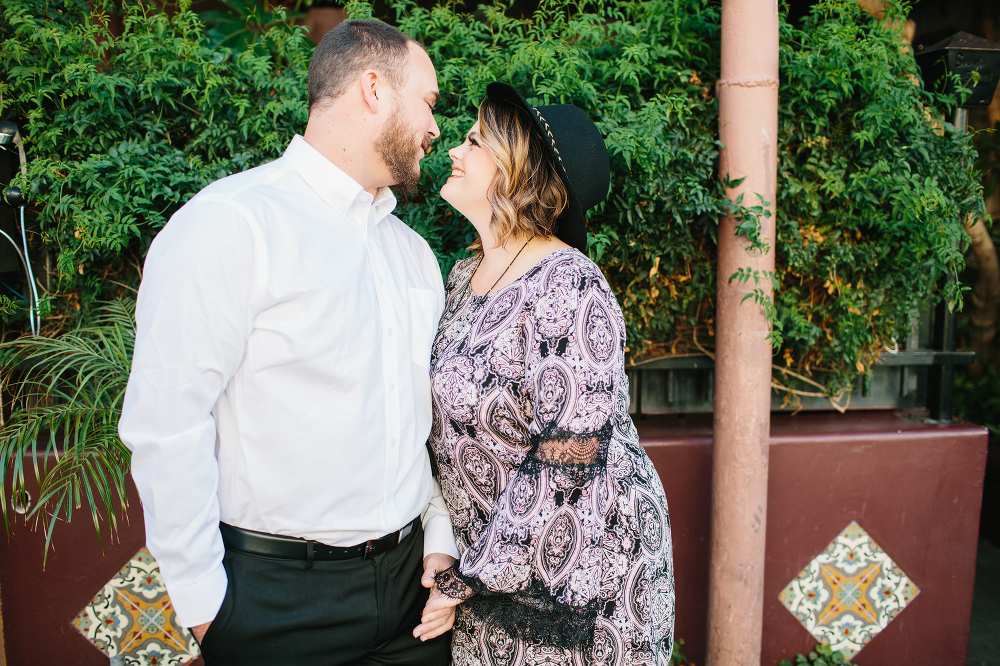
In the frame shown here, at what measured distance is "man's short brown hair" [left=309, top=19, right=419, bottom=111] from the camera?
5.88 ft

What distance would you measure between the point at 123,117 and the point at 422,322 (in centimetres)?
163

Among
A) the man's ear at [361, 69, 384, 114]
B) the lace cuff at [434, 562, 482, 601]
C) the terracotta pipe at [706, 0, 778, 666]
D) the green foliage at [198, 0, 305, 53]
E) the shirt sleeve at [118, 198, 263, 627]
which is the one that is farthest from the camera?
the green foliage at [198, 0, 305, 53]

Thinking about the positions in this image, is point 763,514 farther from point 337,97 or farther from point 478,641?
point 337,97

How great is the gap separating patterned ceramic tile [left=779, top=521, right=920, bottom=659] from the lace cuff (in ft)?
6.43

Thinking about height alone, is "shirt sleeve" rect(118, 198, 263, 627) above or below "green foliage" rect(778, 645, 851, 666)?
above

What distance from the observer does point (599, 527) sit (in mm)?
1630

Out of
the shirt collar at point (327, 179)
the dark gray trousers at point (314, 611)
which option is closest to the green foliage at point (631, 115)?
the shirt collar at point (327, 179)

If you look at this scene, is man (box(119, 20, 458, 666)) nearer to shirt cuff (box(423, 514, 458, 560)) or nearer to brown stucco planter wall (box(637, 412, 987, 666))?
shirt cuff (box(423, 514, 458, 560))

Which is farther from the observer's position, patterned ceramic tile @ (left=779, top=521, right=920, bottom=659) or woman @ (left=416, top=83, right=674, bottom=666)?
patterned ceramic tile @ (left=779, top=521, right=920, bottom=659)

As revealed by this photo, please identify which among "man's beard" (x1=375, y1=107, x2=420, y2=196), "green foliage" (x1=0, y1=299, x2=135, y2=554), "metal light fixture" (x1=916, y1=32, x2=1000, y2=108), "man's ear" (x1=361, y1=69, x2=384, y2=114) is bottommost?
"green foliage" (x1=0, y1=299, x2=135, y2=554)

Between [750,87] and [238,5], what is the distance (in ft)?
8.07

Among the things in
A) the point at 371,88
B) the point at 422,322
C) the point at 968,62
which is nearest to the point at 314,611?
the point at 422,322

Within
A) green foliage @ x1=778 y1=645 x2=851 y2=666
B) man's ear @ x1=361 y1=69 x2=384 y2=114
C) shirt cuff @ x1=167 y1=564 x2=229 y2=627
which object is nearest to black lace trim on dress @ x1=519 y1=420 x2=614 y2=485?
shirt cuff @ x1=167 y1=564 x2=229 y2=627

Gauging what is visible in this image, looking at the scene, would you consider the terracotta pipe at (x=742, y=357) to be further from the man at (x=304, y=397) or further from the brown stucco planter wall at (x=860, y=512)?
the man at (x=304, y=397)
